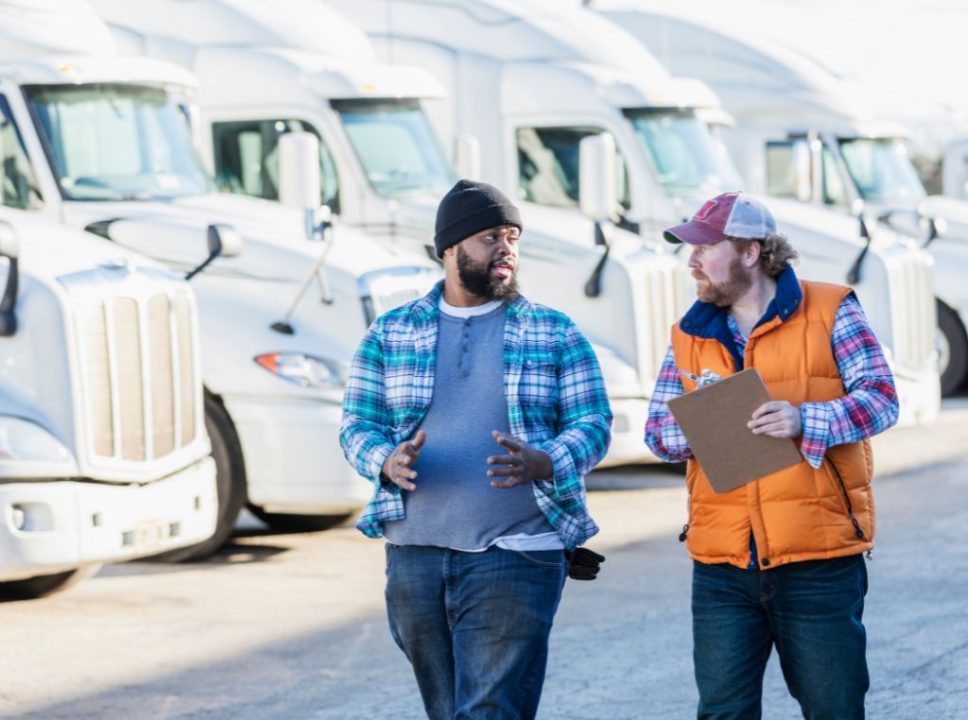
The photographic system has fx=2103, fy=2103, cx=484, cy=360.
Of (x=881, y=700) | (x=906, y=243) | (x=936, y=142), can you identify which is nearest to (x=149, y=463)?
(x=881, y=700)

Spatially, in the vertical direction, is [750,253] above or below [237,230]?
above

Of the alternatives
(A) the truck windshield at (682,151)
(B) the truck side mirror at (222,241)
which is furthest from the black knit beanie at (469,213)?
(A) the truck windshield at (682,151)

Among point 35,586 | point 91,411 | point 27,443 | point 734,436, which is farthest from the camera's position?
point 35,586

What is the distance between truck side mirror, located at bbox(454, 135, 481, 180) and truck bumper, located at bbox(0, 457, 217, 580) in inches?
176

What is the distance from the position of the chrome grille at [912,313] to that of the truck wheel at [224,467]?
657 cm

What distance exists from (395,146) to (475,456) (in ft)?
26.0

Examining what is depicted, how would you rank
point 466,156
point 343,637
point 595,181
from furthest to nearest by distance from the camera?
point 466,156 → point 595,181 → point 343,637

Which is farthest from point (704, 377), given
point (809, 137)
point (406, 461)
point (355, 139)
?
point (809, 137)

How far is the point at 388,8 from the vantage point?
14.2 metres

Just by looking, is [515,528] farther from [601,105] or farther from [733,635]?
[601,105]

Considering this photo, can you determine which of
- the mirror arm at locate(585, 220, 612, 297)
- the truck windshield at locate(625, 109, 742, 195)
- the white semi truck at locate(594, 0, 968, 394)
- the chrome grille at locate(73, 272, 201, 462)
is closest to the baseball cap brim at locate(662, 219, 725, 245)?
the chrome grille at locate(73, 272, 201, 462)

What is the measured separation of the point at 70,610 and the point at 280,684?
1.93 m

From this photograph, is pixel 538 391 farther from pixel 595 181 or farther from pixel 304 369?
pixel 595 181

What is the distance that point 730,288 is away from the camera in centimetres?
506
